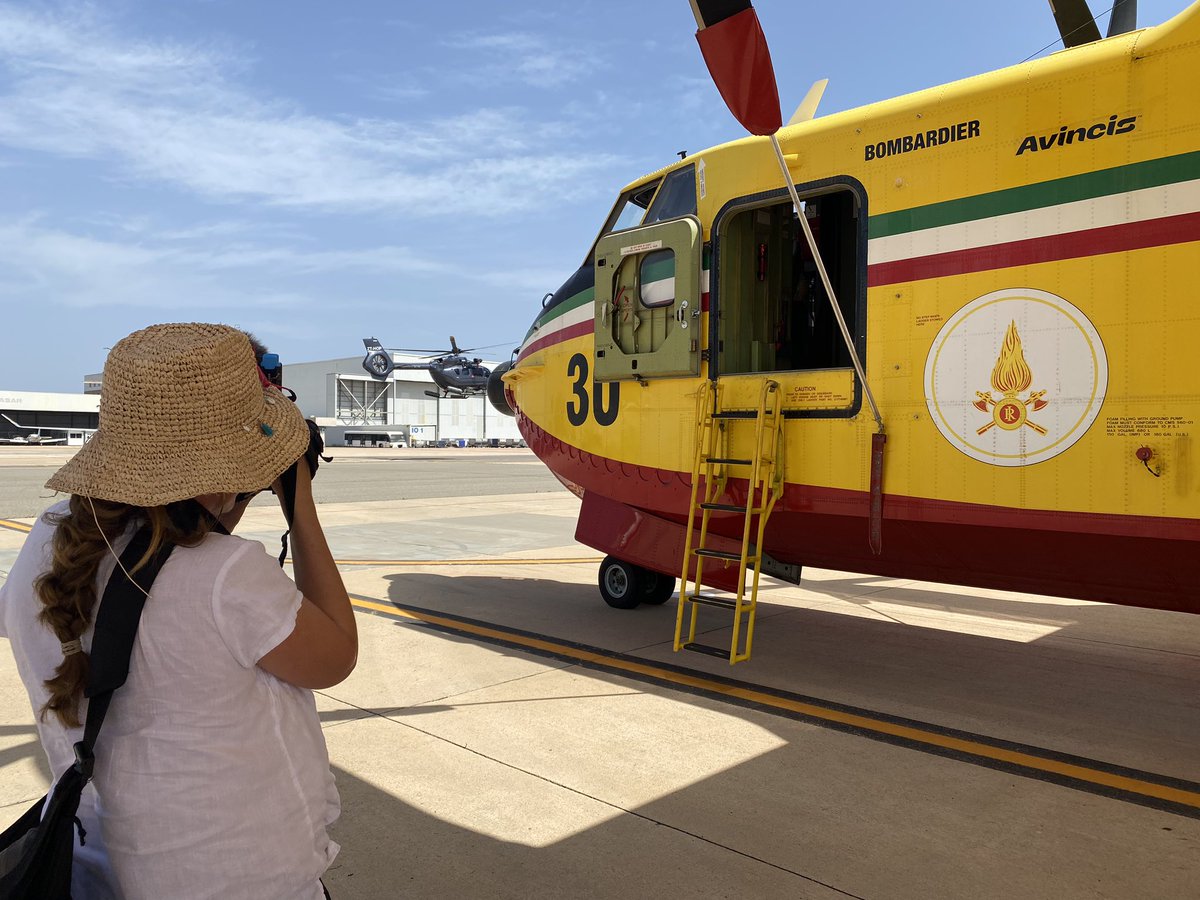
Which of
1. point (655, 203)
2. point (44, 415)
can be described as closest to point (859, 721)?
point (655, 203)

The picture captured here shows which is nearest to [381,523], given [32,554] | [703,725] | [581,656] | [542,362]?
[542,362]

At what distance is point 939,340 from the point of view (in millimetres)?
5277

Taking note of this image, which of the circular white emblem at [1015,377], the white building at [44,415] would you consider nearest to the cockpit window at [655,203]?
the circular white emblem at [1015,377]

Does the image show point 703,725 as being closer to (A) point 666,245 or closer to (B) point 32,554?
(A) point 666,245

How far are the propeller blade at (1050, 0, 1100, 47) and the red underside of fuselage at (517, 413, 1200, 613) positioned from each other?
13.1 feet

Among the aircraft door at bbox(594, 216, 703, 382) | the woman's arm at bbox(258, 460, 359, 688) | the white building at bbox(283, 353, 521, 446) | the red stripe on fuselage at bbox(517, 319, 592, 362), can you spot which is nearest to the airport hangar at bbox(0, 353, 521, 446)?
the white building at bbox(283, 353, 521, 446)

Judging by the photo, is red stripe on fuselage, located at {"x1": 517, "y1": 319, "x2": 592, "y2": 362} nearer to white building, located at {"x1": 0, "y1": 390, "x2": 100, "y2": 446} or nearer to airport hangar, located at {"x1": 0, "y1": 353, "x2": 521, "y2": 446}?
airport hangar, located at {"x1": 0, "y1": 353, "x2": 521, "y2": 446}

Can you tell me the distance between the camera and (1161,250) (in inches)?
177

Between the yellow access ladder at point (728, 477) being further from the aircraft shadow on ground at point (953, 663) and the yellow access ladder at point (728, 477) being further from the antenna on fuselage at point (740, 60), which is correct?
the antenna on fuselage at point (740, 60)

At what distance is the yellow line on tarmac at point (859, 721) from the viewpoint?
437 centimetres

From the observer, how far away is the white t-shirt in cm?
165

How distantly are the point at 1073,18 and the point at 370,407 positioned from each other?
86981mm

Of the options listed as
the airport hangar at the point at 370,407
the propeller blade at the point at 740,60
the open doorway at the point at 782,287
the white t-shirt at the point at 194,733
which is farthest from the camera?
the airport hangar at the point at 370,407

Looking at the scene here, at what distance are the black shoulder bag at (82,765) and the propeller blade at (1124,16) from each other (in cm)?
727
